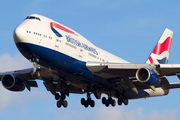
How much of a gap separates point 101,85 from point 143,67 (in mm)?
5592

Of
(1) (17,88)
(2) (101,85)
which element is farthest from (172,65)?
(1) (17,88)

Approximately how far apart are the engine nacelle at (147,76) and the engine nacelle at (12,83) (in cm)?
1370

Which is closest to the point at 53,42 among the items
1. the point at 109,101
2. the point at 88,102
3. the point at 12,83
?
the point at 12,83

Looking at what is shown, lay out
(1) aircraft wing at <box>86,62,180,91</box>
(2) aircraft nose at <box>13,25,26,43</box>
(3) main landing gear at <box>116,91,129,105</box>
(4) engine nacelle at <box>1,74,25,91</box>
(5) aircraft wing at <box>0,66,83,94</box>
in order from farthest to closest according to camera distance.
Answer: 1. (4) engine nacelle at <box>1,74,25,91</box>
2. (3) main landing gear at <box>116,91,129,105</box>
3. (5) aircraft wing at <box>0,66,83,94</box>
4. (1) aircraft wing at <box>86,62,180,91</box>
5. (2) aircraft nose at <box>13,25,26,43</box>

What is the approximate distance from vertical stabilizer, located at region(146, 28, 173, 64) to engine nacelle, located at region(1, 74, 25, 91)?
17009 mm

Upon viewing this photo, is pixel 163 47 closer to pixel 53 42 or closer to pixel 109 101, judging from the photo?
pixel 109 101

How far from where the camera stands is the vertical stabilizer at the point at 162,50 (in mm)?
46341

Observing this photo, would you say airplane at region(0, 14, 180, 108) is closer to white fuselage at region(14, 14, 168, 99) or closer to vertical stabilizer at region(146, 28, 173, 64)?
white fuselage at region(14, 14, 168, 99)

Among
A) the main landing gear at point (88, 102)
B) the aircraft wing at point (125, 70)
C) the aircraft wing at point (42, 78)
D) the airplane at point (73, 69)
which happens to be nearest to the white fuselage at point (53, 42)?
the airplane at point (73, 69)

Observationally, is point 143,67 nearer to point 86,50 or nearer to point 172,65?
point 172,65

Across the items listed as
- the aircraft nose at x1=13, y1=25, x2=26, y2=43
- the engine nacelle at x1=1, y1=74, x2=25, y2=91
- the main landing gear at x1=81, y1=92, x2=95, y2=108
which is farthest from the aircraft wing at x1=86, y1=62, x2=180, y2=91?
the engine nacelle at x1=1, y1=74, x2=25, y2=91

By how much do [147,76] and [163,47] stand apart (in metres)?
18.7

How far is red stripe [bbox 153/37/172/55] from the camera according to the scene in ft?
156

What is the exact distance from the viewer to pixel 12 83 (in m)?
38.0
